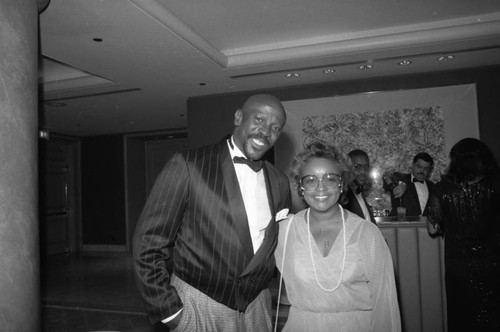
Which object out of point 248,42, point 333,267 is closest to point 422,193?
point 248,42

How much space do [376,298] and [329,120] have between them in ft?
15.0

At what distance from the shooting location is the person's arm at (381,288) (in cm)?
171

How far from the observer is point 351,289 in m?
1.73

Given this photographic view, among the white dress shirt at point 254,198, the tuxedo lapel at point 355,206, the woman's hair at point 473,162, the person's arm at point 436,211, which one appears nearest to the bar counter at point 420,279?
the person's arm at point 436,211

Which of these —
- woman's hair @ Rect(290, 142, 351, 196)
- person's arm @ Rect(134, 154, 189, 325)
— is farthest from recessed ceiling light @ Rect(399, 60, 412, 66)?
person's arm @ Rect(134, 154, 189, 325)

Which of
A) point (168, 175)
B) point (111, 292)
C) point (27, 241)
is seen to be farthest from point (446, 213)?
point (111, 292)

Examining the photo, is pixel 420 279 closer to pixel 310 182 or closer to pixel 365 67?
pixel 310 182

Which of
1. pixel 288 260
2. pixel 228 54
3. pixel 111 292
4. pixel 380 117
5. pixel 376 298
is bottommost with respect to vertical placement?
pixel 111 292

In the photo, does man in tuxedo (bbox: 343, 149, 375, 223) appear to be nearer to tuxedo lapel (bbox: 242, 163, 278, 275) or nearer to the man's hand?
tuxedo lapel (bbox: 242, 163, 278, 275)

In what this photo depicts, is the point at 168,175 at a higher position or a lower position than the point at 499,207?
higher

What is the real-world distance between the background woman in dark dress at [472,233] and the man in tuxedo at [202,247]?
5.40 feet

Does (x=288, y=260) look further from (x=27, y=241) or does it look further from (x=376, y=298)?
(x=27, y=241)

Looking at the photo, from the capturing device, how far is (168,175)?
1768mm

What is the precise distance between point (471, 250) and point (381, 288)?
1.44 m
